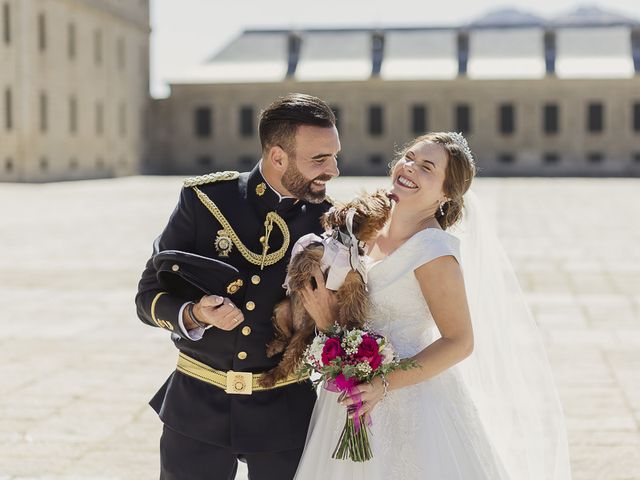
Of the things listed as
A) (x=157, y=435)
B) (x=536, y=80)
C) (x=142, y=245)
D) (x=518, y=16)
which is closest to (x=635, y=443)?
(x=157, y=435)

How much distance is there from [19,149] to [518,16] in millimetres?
144893

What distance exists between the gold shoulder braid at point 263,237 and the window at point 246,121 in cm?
4477

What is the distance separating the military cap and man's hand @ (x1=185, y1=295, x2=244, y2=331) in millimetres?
98

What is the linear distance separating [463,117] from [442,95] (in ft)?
4.64

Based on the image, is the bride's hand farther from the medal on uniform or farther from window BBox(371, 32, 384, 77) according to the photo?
window BBox(371, 32, 384, 77)

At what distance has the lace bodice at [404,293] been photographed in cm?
287

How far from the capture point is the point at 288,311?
2.89 metres

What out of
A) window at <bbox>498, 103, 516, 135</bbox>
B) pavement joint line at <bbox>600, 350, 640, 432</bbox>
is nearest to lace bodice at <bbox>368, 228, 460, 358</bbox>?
pavement joint line at <bbox>600, 350, 640, 432</bbox>

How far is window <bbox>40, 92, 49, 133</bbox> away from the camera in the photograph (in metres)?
36.9

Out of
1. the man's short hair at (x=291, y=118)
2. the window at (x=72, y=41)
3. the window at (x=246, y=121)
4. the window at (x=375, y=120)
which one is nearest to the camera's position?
the man's short hair at (x=291, y=118)

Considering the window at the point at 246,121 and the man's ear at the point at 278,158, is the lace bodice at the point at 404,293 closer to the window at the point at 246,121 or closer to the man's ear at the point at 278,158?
the man's ear at the point at 278,158

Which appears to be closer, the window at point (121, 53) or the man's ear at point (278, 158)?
the man's ear at point (278, 158)

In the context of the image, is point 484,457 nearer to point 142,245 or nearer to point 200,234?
point 200,234

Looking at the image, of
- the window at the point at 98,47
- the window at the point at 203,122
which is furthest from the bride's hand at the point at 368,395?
the window at the point at 203,122
